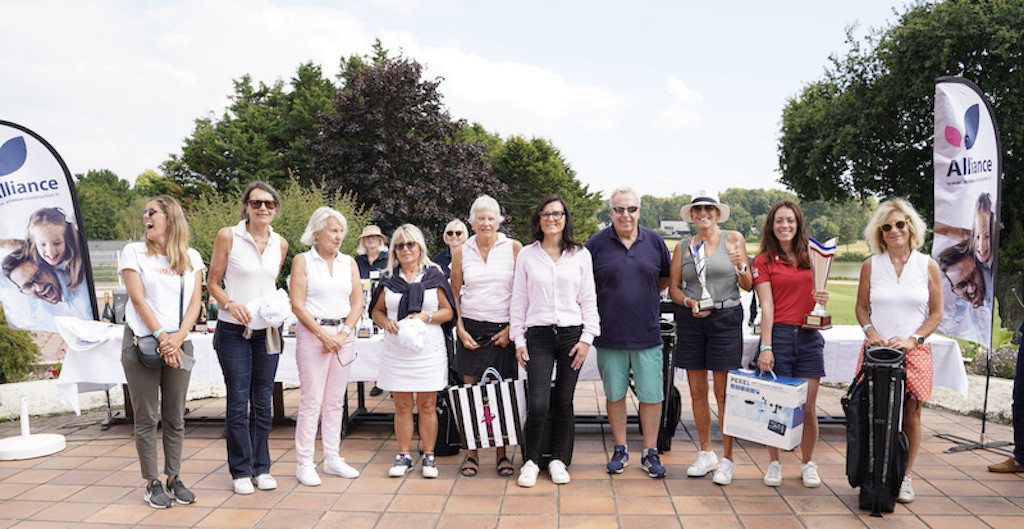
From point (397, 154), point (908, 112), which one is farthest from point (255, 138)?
point (908, 112)

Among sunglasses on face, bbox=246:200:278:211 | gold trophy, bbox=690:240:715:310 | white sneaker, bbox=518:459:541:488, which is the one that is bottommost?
white sneaker, bbox=518:459:541:488

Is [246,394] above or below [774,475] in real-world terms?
above

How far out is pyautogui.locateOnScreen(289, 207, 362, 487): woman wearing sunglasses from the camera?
370cm

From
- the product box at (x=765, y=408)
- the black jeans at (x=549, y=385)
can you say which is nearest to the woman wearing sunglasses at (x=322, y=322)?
the black jeans at (x=549, y=385)

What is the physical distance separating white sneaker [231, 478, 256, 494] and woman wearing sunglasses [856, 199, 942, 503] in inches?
141

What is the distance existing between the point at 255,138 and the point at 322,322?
1443 inches

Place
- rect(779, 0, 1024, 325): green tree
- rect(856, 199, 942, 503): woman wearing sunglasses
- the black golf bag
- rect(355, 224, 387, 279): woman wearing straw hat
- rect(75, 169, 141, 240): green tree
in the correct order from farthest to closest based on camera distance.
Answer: rect(75, 169, 141, 240): green tree → rect(779, 0, 1024, 325): green tree → rect(355, 224, 387, 279): woman wearing straw hat → rect(856, 199, 942, 503): woman wearing sunglasses → the black golf bag

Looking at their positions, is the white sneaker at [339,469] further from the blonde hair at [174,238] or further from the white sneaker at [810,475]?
the white sneaker at [810,475]

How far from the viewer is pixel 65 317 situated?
14.8ft

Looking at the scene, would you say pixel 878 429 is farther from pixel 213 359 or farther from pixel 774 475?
pixel 213 359

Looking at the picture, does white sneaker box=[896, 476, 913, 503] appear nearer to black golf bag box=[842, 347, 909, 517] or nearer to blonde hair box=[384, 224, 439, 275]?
black golf bag box=[842, 347, 909, 517]

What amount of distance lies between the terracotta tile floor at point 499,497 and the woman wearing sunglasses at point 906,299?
44 centimetres

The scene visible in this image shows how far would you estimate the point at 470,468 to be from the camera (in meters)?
3.98

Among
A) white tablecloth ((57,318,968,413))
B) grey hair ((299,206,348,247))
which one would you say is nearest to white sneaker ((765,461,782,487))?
white tablecloth ((57,318,968,413))
